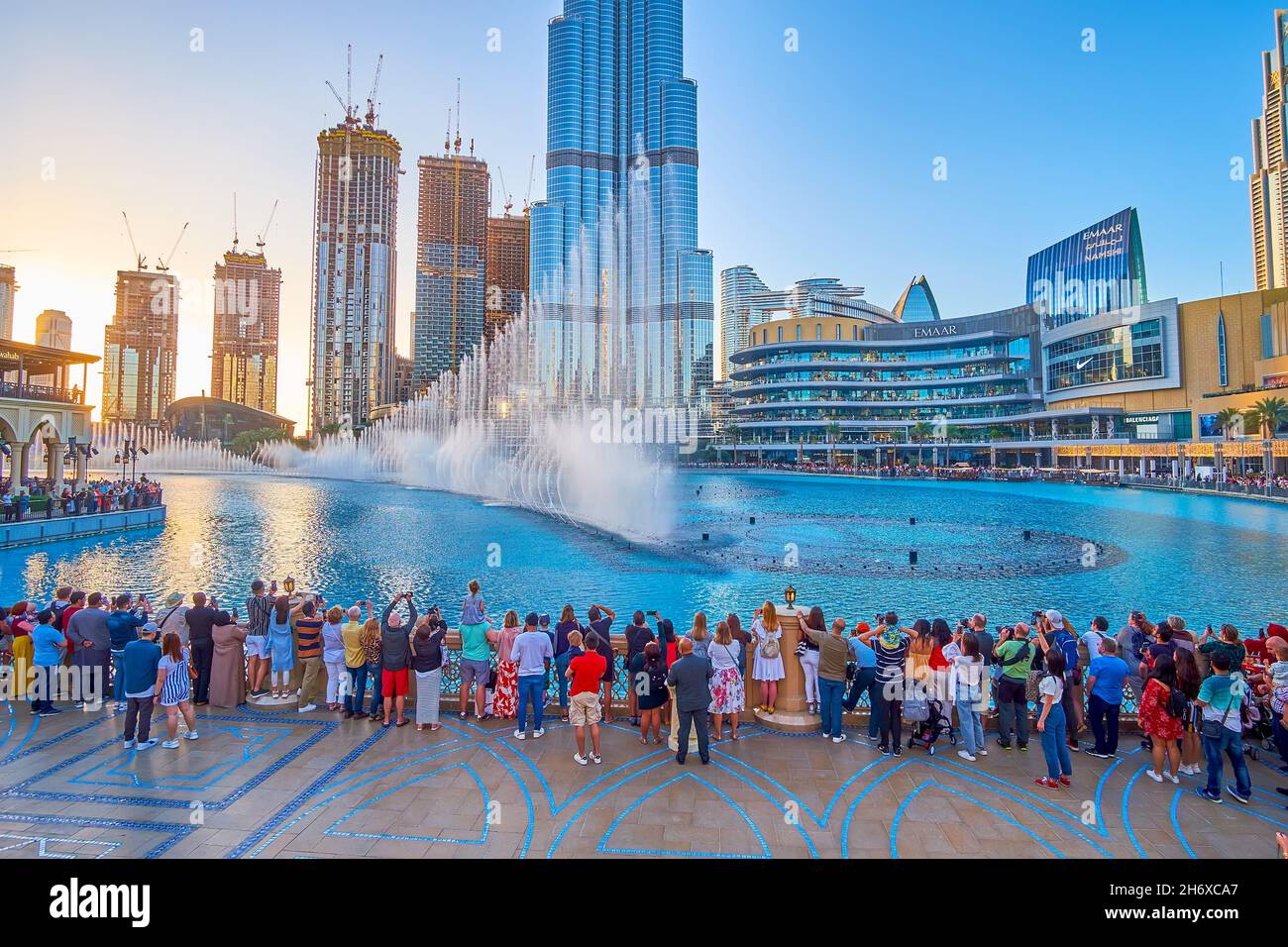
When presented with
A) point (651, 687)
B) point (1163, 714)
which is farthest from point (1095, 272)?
point (651, 687)

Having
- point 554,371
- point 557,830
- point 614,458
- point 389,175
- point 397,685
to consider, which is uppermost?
point 389,175

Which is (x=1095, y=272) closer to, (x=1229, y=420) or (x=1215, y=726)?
(x=1229, y=420)

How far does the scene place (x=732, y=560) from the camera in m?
25.7

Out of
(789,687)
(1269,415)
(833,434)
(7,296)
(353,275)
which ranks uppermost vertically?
(353,275)

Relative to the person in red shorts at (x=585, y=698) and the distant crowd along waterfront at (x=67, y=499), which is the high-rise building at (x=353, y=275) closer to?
the distant crowd along waterfront at (x=67, y=499)

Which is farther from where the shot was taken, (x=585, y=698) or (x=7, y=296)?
(x=7, y=296)

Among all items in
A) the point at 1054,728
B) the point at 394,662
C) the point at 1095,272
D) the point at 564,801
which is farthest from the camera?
the point at 1095,272

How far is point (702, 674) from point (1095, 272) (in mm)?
116280

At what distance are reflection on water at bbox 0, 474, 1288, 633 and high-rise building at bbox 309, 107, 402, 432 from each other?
14878cm

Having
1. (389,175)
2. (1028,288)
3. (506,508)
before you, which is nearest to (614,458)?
(506,508)

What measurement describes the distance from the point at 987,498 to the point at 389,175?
7642 inches

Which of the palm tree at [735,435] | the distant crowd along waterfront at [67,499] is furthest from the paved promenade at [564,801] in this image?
the palm tree at [735,435]
